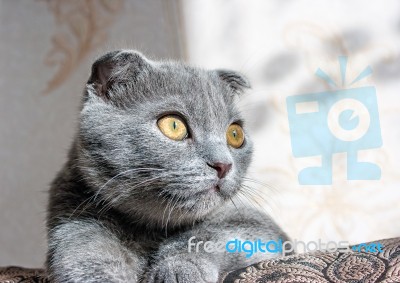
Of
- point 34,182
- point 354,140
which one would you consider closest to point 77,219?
point 354,140

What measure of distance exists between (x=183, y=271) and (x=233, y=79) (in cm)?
49

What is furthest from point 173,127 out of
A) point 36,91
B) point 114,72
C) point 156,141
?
point 36,91

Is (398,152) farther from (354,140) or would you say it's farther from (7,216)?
(7,216)

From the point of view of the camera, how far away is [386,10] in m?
1.18

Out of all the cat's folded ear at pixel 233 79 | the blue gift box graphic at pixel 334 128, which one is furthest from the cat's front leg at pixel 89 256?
the blue gift box graphic at pixel 334 128

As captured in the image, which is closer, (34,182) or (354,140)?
(354,140)

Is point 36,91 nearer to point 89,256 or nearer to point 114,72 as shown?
point 114,72

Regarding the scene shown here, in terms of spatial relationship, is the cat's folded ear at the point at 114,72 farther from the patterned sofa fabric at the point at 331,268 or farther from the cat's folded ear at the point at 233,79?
the patterned sofa fabric at the point at 331,268

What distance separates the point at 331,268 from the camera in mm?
672

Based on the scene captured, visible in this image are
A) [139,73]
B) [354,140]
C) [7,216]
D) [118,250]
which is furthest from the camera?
[7,216]

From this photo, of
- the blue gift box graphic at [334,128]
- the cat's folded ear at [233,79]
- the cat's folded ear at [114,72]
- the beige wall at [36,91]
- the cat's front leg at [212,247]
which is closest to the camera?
the cat's front leg at [212,247]

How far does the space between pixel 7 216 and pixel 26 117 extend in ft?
1.37

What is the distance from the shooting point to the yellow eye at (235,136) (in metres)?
0.95

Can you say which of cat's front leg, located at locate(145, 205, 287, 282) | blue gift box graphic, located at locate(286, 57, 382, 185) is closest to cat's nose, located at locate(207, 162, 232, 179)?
cat's front leg, located at locate(145, 205, 287, 282)
